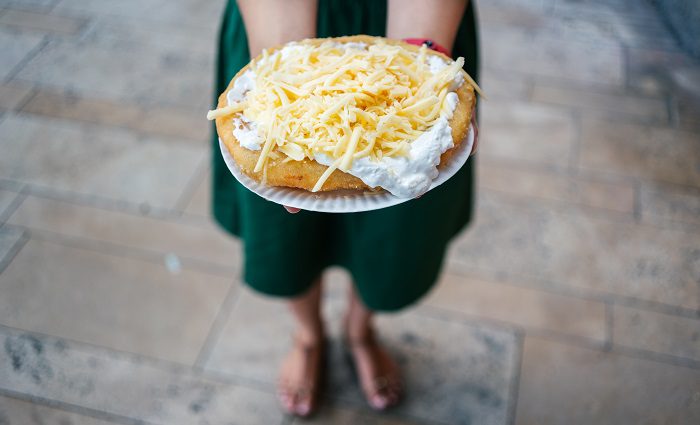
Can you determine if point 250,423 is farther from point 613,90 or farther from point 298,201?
point 613,90

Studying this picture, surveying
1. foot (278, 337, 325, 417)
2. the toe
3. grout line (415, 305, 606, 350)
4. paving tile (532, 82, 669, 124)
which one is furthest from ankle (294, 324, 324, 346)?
paving tile (532, 82, 669, 124)

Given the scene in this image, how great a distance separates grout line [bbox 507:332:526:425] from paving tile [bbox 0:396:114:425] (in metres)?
1.08

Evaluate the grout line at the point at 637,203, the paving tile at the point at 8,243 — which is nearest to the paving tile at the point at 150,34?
the paving tile at the point at 8,243

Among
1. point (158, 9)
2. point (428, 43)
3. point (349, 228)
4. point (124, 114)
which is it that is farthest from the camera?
point (158, 9)

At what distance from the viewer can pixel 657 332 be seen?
1.74 metres

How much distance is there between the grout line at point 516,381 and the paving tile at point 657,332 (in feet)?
0.91

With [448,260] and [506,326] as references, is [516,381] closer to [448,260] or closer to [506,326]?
[506,326]

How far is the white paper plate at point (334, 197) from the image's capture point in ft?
2.83

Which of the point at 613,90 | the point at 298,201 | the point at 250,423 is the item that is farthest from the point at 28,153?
the point at 613,90

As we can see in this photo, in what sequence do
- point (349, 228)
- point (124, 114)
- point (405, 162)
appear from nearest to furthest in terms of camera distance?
point (405, 162)
point (349, 228)
point (124, 114)

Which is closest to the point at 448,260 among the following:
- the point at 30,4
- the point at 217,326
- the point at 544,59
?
the point at 217,326

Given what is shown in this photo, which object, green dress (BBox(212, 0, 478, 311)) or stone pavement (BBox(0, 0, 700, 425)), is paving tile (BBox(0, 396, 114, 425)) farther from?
green dress (BBox(212, 0, 478, 311))

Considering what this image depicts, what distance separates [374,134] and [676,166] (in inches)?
71.2

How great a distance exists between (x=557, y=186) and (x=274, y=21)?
1.43m
